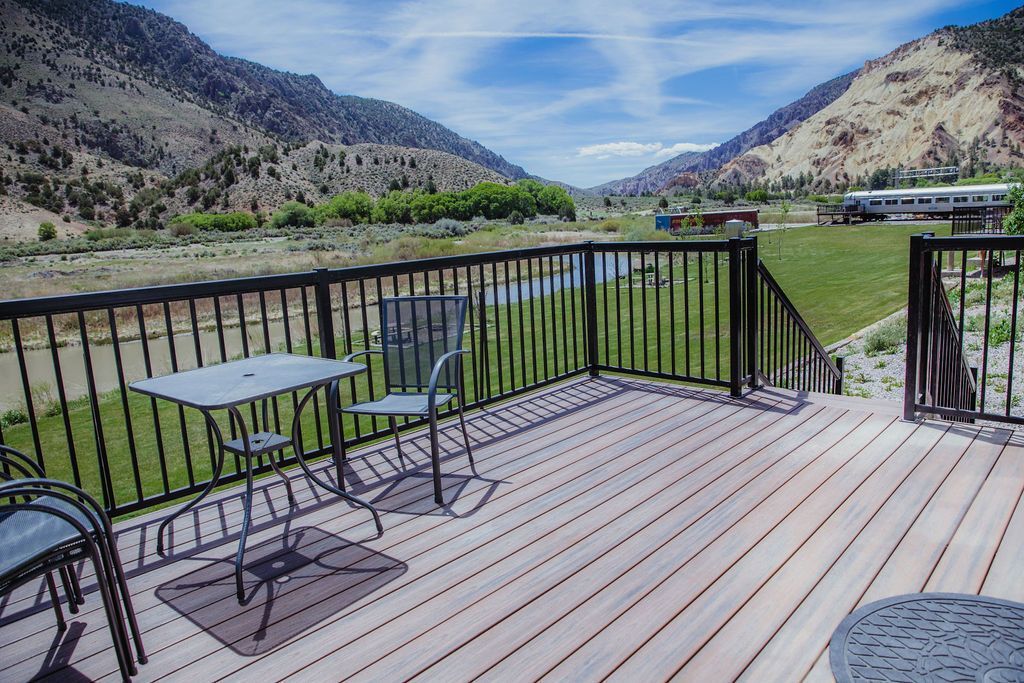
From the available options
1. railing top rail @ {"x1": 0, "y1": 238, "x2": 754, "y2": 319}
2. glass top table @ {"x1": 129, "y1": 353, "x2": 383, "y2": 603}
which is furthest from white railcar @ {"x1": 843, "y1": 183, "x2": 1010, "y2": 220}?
glass top table @ {"x1": 129, "y1": 353, "x2": 383, "y2": 603}

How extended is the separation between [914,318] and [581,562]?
2.38m

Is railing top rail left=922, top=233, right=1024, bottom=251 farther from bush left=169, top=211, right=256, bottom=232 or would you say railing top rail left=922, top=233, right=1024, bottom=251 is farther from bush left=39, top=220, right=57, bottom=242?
bush left=39, top=220, right=57, bottom=242

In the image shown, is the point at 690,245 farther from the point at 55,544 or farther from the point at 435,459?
the point at 55,544

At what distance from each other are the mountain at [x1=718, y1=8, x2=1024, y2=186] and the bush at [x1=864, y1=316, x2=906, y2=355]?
89.9 metres

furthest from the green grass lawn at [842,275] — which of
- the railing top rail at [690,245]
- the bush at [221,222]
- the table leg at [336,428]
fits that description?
the bush at [221,222]

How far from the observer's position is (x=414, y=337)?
3.45m

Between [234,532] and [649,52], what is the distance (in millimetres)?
60798

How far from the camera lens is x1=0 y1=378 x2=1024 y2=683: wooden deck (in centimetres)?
186

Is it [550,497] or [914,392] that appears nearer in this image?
[550,497]

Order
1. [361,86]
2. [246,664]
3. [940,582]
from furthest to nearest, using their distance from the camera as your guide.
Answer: [361,86] → [940,582] → [246,664]

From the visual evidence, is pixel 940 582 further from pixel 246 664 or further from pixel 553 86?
pixel 553 86

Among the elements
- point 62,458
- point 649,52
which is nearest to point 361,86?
point 649,52

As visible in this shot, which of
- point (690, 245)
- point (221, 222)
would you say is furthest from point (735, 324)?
point (221, 222)

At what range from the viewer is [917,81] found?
106062 mm
